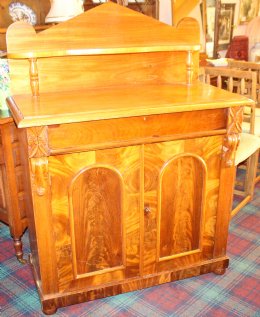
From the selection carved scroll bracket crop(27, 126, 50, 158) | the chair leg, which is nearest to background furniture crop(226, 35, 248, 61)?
the chair leg

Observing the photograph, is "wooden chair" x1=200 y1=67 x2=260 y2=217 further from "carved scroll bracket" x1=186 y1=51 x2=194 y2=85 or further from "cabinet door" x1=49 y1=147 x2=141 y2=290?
"cabinet door" x1=49 y1=147 x2=141 y2=290

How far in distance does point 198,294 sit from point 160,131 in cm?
94

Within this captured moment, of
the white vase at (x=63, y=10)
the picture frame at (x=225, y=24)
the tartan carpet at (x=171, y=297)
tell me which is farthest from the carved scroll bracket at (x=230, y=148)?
the picture frame at (x=225, y=24)

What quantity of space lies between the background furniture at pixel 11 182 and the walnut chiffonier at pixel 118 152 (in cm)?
25

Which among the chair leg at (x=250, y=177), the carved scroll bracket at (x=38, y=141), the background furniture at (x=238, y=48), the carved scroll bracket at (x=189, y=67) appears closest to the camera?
the carved scroll bracket at (x=38, y=141)

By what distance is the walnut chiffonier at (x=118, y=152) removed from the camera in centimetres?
168

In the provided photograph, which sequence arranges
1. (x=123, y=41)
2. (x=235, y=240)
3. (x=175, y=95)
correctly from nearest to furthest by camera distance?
(x=175, y=95), (x=123, y=41), (x=235, y=240)

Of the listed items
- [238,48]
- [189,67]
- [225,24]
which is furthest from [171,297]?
[238,48]

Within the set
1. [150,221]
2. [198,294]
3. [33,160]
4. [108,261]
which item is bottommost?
[198,294]

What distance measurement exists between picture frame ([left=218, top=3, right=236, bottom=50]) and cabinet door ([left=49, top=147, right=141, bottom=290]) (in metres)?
3.27

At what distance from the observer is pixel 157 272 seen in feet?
6.77

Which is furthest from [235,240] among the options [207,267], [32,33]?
[32,33]

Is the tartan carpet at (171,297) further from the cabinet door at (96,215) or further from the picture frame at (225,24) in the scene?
the picture frame at (225,24)

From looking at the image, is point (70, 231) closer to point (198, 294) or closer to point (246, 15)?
point (198, 294)
